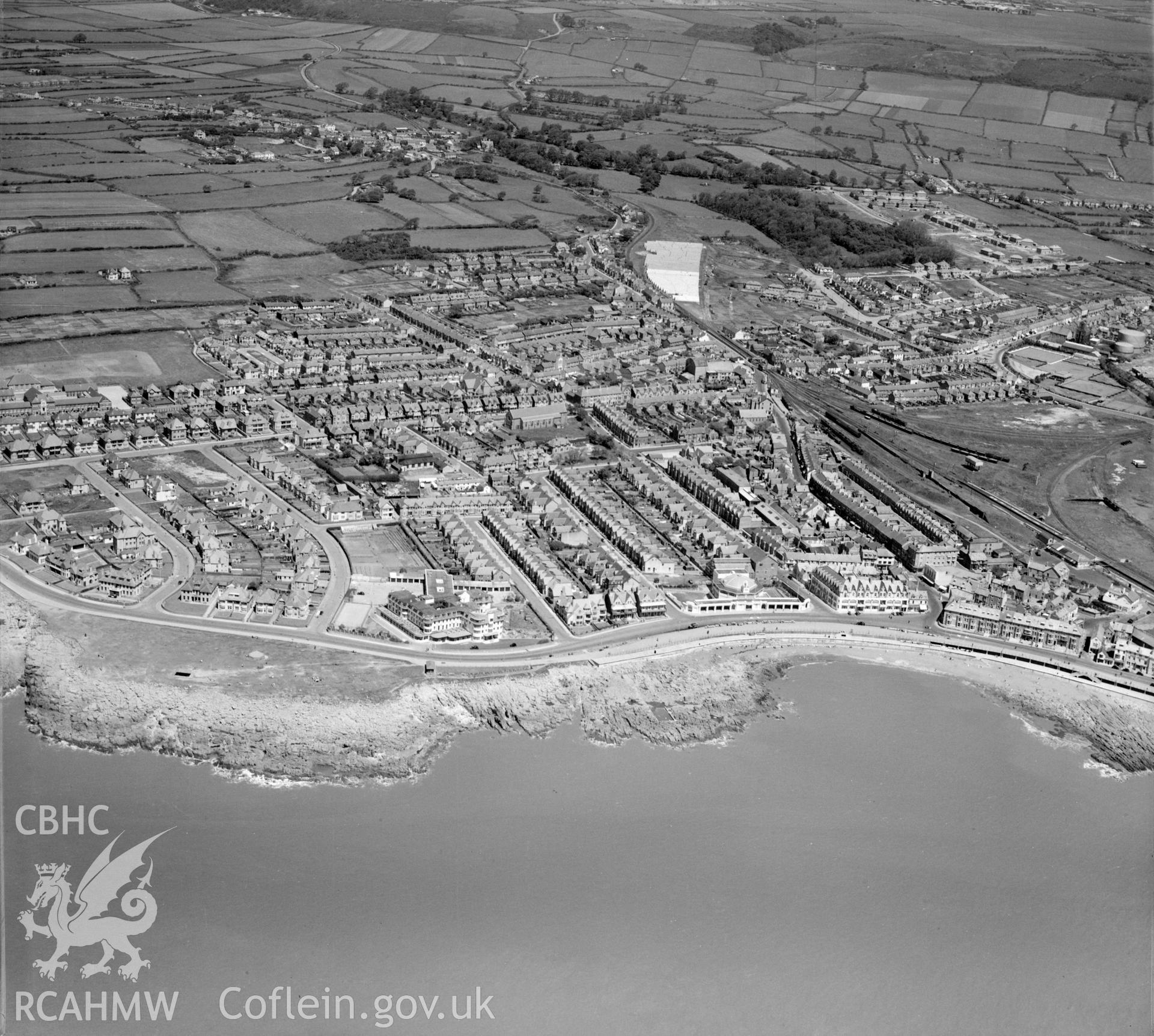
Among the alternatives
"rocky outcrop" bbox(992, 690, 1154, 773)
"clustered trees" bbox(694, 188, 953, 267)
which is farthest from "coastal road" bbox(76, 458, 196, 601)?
"clustered trees" bbox(694, 188, 953, 267)

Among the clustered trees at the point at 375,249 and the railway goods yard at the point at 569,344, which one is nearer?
the railway goods yard at the point at 569,344

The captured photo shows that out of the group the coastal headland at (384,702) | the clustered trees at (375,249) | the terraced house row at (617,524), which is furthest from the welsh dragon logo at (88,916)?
the clustered trees at (375,249)

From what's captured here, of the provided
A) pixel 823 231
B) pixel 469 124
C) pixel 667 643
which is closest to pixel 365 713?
pixel 667 643

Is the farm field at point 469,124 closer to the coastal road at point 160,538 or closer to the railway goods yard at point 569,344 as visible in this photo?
the railway goods yard at point 569,344

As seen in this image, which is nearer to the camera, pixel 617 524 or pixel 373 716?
pixel 373 716

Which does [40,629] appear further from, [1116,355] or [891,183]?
[891,183]

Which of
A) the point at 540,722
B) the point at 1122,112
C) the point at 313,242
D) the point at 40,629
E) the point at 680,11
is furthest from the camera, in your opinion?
the point at 680,11

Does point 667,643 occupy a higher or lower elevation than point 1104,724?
lower

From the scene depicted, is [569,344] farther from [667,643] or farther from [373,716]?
[373,716]

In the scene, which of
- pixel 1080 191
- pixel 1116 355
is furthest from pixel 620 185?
pixel 1116 355
